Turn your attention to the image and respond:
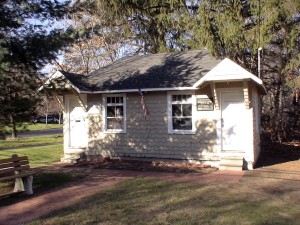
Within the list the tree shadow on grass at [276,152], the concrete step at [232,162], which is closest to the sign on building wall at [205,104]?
the concrete step at [232,162]

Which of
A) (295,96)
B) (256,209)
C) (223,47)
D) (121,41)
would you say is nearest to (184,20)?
(223,47)

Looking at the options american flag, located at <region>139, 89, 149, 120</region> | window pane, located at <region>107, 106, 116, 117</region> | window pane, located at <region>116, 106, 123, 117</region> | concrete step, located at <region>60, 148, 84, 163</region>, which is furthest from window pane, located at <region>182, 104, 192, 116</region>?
concrete step, located at <region>60, 148, 84, 163</region>

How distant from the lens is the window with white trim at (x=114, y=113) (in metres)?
16.6

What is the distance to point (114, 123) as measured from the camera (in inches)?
660

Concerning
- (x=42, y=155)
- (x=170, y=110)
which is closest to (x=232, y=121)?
(x=170, y=110)

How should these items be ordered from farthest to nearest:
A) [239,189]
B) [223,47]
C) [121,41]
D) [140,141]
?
1. [121,41]
2. [223,47]
3. [140,141]
4. [239,189]

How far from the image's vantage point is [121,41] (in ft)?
112

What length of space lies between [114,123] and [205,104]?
13.3ft

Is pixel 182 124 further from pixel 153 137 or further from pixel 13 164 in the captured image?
pixel 13 164

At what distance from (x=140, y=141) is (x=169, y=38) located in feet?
32.5

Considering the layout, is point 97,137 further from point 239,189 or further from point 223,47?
point 239,189

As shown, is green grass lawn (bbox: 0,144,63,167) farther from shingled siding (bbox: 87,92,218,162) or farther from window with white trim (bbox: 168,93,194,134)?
window with white trim (bbox: 168,93,194,134)

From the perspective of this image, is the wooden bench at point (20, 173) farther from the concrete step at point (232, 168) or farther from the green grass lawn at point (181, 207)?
the concrete step at point (232, 168)

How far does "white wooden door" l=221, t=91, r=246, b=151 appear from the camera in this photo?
47.8 feet
